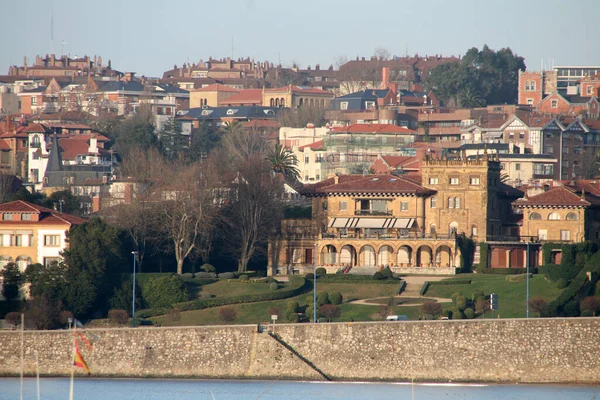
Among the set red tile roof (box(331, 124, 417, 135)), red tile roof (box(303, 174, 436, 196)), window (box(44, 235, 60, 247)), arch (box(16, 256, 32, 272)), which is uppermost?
red tile roof (box(331, 124, 417, 135))

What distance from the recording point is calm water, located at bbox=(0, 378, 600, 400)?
71.3 meters

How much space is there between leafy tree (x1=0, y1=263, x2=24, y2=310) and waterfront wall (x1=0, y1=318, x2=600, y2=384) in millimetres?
15296

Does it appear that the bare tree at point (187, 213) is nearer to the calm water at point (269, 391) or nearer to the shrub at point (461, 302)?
the shrub at point (461, 302)

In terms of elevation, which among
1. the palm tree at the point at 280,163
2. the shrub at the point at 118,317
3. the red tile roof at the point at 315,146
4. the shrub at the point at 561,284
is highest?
the red tile roof at the point at 315,146

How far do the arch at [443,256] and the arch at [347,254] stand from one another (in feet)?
20.5

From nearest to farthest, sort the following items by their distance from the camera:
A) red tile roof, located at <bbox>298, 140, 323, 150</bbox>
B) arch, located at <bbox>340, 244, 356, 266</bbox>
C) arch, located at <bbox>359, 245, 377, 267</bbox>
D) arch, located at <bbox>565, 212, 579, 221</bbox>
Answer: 1. arch, located at <bbox>565, 212, 579, 221</bbox>
2. arch, located at <bbox>359, 245, 377, 267</bbox>
3. arch, located at <bbox>340, 244, 356, 266</bbox>
4. red tile roof, located at <bbox>298, 140, 323, 150</bbox>

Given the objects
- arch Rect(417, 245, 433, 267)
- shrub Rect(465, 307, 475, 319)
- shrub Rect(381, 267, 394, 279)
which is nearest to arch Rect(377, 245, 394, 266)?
arch Rect(417, 245, 433, 267)

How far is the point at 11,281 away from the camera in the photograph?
94062mm

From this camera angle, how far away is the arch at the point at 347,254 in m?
107

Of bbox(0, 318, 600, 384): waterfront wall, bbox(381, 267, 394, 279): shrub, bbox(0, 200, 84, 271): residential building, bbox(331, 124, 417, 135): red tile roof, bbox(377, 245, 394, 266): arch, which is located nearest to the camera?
bbox(0, 318, 600, 384): waterfront wall

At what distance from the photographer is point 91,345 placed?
255ft

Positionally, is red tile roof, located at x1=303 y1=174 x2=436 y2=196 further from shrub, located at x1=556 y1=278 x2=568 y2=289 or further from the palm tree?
shrub, located at x1=556 y1=278 x2=568 y2=289

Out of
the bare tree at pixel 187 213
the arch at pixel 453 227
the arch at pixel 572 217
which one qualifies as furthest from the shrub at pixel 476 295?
the bare tree at pixel 187 213

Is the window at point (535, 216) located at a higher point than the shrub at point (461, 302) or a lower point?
higher
